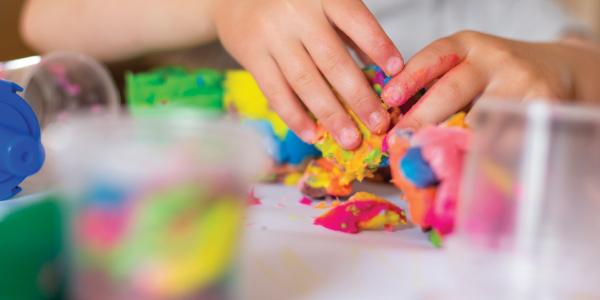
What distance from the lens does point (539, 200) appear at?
Result: 0.24 meters

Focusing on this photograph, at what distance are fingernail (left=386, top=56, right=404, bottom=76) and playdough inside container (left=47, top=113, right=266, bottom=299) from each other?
0.84 ft

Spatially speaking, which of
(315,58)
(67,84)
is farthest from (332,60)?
(67,84)

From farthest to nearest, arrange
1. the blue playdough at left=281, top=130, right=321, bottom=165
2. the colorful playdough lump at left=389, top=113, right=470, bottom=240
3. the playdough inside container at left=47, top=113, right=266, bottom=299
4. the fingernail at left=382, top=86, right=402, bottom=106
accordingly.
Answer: the blue playdough at left=281, top=130, right=321, bottom=165 → the fingernail at left=382, top=86, right=402, bottom=106 → the colorful playdough lump at left=389, top=113, right=470, bottom=240 → the playdough inside container at left=47, top=113, right=266, bottom=299

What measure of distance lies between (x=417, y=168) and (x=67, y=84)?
53 cm

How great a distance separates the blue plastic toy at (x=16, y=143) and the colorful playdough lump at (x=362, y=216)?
21cm

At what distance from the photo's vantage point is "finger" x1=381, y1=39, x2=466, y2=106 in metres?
0.46

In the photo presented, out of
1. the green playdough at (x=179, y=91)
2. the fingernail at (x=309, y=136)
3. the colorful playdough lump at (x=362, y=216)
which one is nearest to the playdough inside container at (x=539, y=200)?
the colorful playdough lump at (x=362, y=216)

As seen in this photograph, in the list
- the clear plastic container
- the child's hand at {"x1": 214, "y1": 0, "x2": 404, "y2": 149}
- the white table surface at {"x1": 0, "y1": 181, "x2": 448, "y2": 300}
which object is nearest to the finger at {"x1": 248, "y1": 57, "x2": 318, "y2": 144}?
the child's hand at {"x1": 214, "y1": 0, "x2": 404, "y2": 149}

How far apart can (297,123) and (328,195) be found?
0.23 ft

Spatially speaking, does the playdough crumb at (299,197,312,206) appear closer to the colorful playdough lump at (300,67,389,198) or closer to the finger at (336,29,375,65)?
the colorful playdough lump at (300,67,389,198)

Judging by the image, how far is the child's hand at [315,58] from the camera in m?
0.47

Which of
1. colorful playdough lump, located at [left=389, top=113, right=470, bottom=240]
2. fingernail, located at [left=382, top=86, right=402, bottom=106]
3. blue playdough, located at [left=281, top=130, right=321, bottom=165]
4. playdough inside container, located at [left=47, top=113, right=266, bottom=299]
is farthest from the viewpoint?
blue playdough, located at [left=281, top=130, right=321, bottom=165]

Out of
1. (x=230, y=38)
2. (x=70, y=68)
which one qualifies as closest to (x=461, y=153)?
(x=230, y=38)

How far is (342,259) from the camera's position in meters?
0.33
